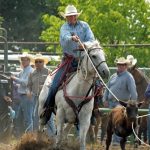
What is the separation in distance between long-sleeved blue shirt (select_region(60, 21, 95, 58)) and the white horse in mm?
368

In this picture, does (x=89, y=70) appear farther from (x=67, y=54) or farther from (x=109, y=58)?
(x=109, y=58)

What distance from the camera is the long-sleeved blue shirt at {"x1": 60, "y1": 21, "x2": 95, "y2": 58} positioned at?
524 inches

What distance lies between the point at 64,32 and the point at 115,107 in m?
3.36

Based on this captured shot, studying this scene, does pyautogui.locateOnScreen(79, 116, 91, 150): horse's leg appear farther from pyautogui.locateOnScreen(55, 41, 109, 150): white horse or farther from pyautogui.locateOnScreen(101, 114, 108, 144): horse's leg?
pyautogui.locateOnScreen(101, 114, 108, 144): horse's leg

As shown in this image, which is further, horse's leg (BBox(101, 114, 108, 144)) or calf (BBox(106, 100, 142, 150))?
horse's leg (BBox(101, 114, 108, 144))

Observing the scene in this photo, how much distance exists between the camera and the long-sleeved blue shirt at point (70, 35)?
13.3 meters

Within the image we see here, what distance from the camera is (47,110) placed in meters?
14.3

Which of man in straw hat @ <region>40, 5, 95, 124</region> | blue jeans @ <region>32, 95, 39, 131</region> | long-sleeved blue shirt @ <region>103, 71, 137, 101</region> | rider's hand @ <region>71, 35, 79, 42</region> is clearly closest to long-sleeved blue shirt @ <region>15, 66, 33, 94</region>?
blue jeans @ <region>32, 95, 39, 131</region>

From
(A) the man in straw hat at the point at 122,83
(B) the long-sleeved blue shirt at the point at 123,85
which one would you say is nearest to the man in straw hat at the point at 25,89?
(A) the man in straw hat at the point at 122,83

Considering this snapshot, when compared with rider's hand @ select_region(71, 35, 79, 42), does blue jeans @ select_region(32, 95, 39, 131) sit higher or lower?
lower

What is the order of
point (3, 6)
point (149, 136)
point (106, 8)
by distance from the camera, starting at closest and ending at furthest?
point (149, 136), point (106, 8), point (3, 6)

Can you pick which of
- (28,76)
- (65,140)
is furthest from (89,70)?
(28,76)

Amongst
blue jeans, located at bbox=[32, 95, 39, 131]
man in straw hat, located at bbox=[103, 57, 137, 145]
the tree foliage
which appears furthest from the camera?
the tree foliage

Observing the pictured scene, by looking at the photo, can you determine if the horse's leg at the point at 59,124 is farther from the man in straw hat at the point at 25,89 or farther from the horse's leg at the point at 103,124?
the man in straw hat at the point at 25,89
